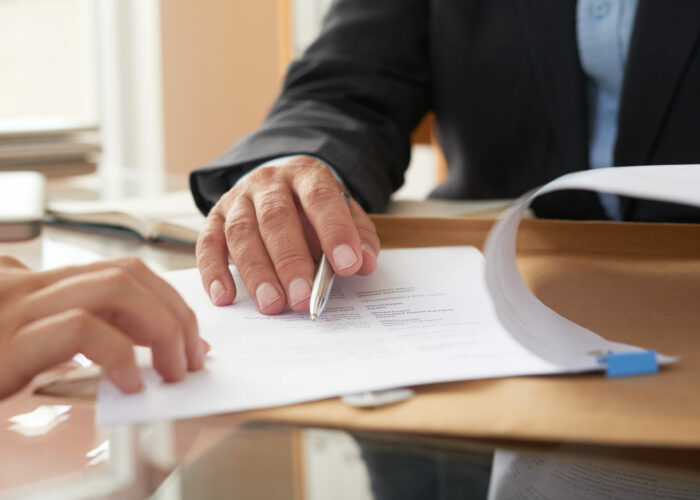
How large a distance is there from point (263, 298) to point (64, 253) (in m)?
0.29

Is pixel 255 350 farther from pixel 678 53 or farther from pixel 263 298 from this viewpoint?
pixel 678 53

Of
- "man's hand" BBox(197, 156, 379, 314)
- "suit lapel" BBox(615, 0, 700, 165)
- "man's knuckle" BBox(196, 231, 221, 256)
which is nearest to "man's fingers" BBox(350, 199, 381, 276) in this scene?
"man's hand" BBox(197, 156, 379, 314)

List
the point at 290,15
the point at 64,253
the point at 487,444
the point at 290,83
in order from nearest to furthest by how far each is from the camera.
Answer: the point at 487,444 → the point at 64,253 → the point at 290,83 → the point at 290,15

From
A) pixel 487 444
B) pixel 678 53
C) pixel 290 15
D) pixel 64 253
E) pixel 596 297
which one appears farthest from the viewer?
pixel 290 15

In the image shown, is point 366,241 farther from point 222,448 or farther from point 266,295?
point 222,448

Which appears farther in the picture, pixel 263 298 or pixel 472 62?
pixel 472 62

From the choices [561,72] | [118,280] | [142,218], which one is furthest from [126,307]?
[561,72]

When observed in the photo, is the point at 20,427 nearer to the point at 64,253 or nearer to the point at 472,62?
the point at 64,253

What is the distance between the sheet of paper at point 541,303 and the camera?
0.31 metres

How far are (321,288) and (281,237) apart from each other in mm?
71

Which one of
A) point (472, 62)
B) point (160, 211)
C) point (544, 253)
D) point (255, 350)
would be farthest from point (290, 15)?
point (255, 350)

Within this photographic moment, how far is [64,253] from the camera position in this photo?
64 cm

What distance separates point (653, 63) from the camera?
75cm

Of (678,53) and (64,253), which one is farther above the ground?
(678,53)
